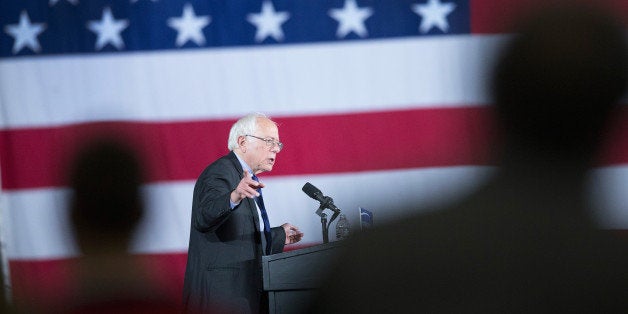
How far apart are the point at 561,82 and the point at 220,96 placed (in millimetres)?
3218

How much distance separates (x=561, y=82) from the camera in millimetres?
564

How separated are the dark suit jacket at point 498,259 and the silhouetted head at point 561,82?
0.11ft

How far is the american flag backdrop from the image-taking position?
143 inches

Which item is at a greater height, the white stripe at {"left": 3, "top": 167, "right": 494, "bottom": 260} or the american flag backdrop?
the american flag backdrop

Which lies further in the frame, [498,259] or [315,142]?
[315,142]

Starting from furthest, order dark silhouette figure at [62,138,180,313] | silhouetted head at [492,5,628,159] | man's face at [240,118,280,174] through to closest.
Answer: dark silhouette figure at [62,138,180,313], man's face at [240,118,280,174], silhouetted head at [492,5,628,159]

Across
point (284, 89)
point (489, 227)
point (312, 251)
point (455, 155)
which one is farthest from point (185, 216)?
point (489, 227)

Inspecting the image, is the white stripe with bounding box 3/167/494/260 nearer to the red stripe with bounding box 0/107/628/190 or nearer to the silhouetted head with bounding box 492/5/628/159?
the red stripe with bounding box 0/107/628/190

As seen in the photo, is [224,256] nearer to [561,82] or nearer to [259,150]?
[259,150]

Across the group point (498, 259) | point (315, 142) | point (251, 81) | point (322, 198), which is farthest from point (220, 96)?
point (498, 259)

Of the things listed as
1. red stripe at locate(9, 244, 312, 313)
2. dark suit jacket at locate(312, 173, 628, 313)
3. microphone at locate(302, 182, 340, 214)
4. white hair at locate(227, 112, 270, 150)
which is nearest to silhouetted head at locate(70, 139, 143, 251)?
red stripe at locate(9, 244, 312, 313)

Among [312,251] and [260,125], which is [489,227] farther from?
[260,125]

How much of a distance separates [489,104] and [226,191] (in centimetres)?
207

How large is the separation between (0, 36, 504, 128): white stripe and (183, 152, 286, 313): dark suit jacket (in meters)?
1.07
